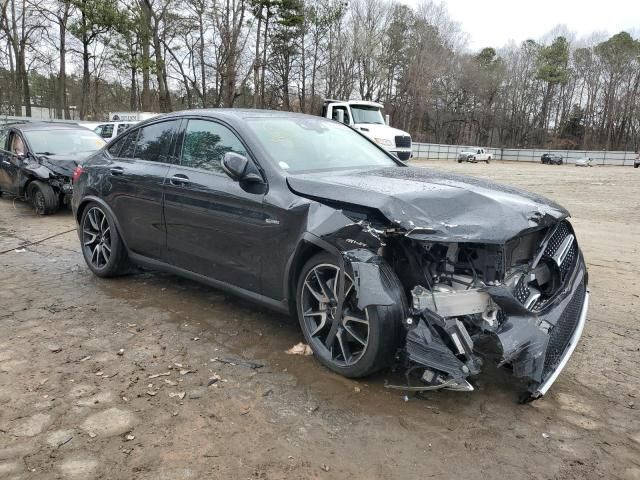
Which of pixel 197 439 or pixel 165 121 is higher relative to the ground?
pixel 165 121

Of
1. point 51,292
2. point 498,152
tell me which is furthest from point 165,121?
point 498,152

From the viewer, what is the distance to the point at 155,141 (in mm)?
4648

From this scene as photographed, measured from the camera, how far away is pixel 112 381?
3176 mm

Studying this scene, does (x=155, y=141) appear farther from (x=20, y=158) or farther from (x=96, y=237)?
(x=20, y=158)

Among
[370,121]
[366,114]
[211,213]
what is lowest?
[211,213]

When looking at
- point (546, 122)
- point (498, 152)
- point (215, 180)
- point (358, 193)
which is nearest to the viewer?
point (358, 193)

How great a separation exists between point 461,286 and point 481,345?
34 centimetres

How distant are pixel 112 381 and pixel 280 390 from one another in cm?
106

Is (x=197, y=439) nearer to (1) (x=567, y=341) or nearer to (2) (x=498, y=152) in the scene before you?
(1) (x=567, y=341)

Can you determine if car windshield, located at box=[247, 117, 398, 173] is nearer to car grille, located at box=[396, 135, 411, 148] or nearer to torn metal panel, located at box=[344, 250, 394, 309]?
torn metal panel, located at box=[344, 250, 394, 309]

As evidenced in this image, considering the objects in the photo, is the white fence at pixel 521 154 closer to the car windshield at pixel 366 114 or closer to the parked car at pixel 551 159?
the parked car at pixel 551 159

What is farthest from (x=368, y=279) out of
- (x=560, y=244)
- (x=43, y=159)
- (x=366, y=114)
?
(x=366, y=114)

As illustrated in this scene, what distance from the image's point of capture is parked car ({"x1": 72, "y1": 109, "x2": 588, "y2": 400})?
2775 mm

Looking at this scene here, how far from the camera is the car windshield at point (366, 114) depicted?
1798cm
